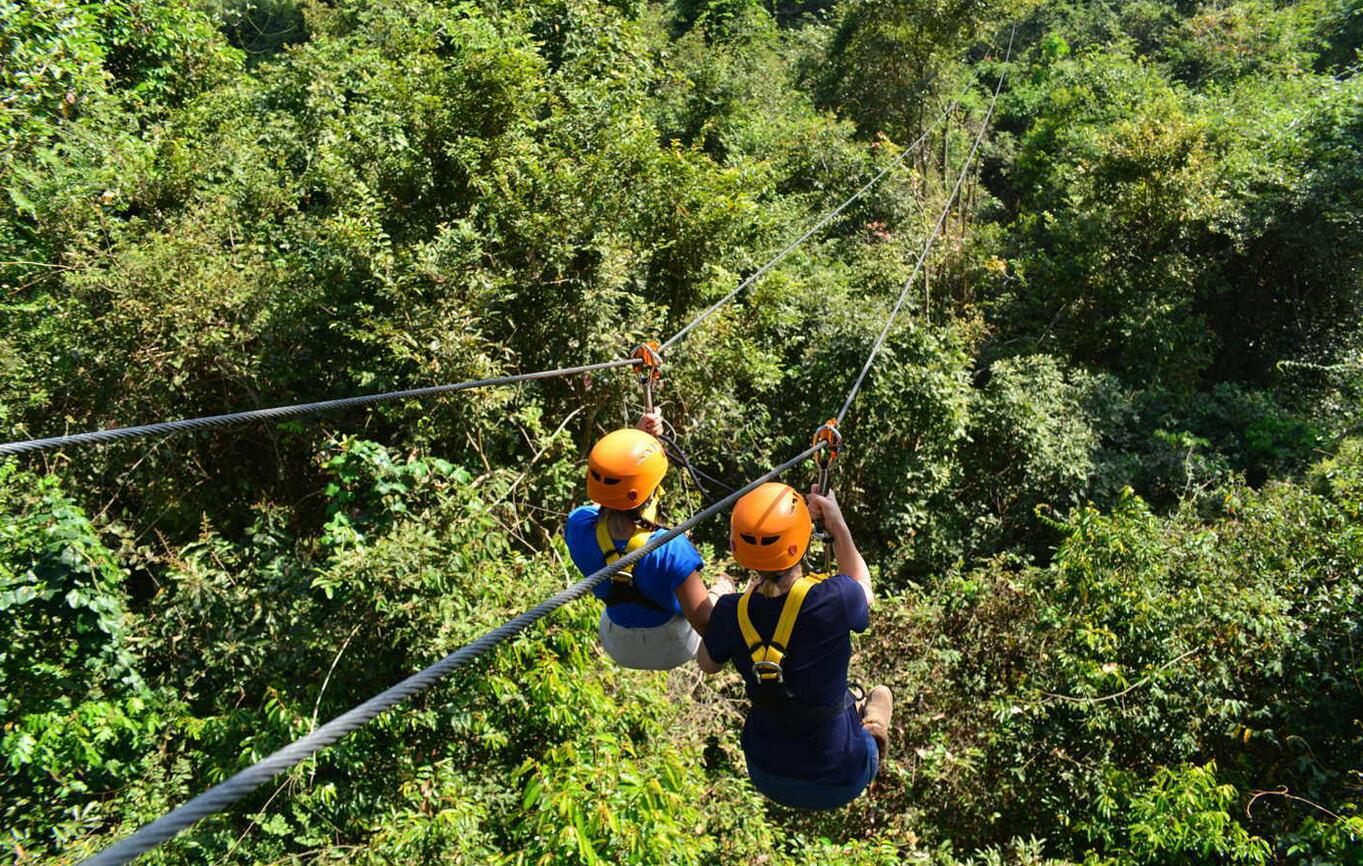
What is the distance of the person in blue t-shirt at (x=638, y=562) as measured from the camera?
270 cm

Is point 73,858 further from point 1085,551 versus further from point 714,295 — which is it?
point 1085,551

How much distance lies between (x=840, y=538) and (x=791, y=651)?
0.48 m

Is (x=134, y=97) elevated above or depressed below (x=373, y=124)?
below

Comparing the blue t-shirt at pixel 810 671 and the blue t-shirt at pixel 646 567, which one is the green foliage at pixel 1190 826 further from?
the blue t-shirt at pixel 646 567

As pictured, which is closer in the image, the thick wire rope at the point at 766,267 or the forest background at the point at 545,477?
the forest background at the point at 545,477

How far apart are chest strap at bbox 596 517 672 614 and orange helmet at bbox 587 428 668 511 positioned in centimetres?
9

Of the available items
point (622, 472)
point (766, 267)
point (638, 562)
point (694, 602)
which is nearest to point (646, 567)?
point (638, 562)

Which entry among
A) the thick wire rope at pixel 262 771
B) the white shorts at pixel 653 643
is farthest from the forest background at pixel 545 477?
the thick wire rope at pixel 262 771

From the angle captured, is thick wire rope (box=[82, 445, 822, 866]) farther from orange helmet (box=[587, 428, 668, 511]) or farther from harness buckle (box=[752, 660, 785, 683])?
orange helmet (box=[587, 428, 668, 511])

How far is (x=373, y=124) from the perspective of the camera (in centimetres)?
676

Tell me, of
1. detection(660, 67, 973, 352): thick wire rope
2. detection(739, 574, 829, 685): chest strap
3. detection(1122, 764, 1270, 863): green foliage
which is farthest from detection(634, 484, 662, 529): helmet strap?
detection(1122, 764, 1270, 863): green foliage

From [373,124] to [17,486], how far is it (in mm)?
3603

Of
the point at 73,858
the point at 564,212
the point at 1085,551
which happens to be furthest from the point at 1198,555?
the point at 73,858

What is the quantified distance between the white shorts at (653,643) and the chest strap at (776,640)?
460mm
